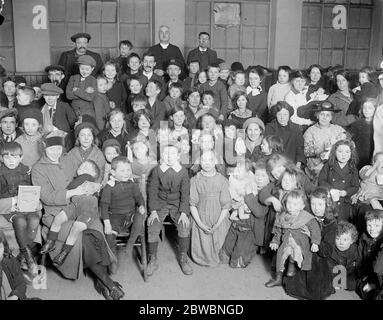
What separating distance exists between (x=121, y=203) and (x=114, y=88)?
230cm

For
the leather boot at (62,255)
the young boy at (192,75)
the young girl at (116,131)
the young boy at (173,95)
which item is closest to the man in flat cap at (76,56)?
the young boy at (192,75)

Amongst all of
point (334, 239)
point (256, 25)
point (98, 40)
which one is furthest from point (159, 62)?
point (334, 239)

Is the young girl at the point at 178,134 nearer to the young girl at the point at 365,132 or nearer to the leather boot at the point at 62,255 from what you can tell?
the leather boot at the point at 62,255

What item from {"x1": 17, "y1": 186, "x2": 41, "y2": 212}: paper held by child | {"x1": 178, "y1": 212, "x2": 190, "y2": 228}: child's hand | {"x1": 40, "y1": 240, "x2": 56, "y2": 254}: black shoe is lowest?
{"x1": 40, "y1": 240, "x2": 56, "y2": 254}: black shoe

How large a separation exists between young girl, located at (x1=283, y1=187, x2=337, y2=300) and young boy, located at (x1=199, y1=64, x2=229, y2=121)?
2226mm

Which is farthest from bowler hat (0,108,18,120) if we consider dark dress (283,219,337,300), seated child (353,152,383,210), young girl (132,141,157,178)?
seated child (353,152,383,210)

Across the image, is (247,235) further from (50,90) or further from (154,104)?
(50,90)

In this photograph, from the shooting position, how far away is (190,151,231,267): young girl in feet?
14.9

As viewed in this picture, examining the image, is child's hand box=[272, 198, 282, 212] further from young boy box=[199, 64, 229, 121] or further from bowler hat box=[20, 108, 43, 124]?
bowler hat box=[20, 108, 43, 124]

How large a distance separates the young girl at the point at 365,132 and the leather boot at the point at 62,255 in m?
3.33

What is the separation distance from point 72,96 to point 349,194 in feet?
10.8

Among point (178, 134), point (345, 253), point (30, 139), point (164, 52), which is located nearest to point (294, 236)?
point (345, 253)

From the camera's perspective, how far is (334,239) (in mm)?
4156

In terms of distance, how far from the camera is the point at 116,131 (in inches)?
200
